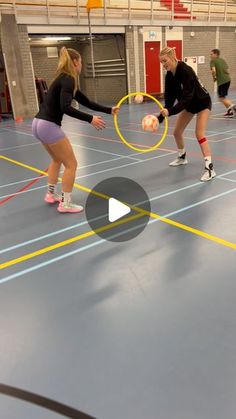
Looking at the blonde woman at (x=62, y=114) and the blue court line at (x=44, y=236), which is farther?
the blonde woman at (x=62, y=114)

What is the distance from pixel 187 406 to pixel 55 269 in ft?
5.67

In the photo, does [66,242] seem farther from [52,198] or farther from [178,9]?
[178,9]

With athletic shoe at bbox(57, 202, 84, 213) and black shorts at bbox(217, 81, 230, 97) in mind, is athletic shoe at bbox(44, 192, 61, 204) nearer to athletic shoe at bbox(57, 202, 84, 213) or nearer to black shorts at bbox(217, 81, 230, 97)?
athletic shoe at bbox(57, 202, 84, 213)

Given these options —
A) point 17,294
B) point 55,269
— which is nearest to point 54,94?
point 55,269

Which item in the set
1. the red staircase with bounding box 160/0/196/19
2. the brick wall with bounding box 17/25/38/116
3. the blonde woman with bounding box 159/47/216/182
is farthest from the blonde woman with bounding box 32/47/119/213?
the red staircase with bounding box 160/0/196/19

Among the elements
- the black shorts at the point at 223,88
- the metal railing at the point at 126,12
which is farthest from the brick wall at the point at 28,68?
the black shorts at the point at 223,88

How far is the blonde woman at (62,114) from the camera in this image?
3949 millimetres

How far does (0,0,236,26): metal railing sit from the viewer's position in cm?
1312

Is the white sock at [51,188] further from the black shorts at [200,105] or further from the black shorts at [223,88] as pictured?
the black shorts at [223,88]

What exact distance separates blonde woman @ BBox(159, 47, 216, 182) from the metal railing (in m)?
9.82

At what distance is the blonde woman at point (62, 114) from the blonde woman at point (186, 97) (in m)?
1.21

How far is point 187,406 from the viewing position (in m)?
1.89

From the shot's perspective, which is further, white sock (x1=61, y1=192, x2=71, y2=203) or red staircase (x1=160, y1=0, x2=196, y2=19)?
red staircase (x1=160, y1=0, x2=196, y2=19)

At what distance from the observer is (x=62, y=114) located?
13.6 feet
